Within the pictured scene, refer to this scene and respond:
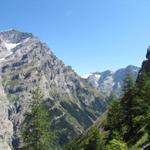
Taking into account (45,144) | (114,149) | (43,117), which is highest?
(43,117)

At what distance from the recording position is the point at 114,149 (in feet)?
145

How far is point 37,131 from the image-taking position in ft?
149

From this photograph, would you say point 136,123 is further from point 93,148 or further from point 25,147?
point 25,147

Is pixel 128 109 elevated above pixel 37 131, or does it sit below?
above

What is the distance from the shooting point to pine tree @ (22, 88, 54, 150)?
45.3 m

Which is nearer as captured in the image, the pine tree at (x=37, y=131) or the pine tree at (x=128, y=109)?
the pine tree at (x=37, y=131)

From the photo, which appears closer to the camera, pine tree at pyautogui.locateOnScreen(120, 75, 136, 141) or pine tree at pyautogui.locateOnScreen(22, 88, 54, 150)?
pine tree at pyautogui.locateOnScreen(22, 88, 54, 150)

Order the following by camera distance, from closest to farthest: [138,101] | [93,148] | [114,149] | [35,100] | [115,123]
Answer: [114,149], [35,100], [138,101], [93,148], [115,123]

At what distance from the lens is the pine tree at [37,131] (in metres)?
45.3

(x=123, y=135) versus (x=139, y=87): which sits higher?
(x=139, y=87)

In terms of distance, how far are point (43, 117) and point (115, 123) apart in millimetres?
40638

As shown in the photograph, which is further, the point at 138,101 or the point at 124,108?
the point at 124,108

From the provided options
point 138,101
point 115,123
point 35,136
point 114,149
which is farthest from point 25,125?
point 115,123

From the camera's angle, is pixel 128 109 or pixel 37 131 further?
pixel 128 109
